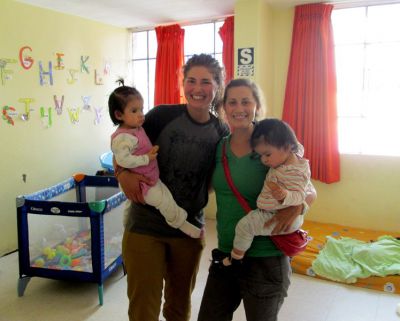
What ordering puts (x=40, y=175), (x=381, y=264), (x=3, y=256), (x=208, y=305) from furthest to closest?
(x=40, y=175)
(x=3, y=256)
(x=381, y=264)
(x=208, y=305)

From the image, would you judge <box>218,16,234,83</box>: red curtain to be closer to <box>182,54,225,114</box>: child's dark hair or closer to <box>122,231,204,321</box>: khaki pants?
<box>182,54,225,114</box>: child's dark hair

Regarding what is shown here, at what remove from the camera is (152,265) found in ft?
5.15

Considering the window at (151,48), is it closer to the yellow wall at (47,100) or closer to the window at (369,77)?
the yellow wall at (47,100)

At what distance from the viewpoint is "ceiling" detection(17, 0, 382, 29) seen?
3453mm

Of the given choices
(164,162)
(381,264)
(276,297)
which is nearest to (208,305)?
(276,297)

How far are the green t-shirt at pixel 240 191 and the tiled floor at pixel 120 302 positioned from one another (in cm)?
117

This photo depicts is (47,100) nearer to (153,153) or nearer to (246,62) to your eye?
(246,62)

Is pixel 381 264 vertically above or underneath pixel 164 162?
underneath

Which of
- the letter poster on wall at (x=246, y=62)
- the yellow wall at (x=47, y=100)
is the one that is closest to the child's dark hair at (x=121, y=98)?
the yellow wall at (x=47, y=100)

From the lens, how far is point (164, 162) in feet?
5.27

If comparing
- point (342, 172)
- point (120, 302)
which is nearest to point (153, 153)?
point (120, 302)

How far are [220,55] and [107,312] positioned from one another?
2961mm

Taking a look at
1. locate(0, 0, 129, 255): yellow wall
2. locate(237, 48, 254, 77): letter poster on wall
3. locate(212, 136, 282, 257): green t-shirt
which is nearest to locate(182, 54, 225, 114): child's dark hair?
locate(212, 136, 282, 257): green t-shirt

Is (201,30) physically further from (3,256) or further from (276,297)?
(276,297)
